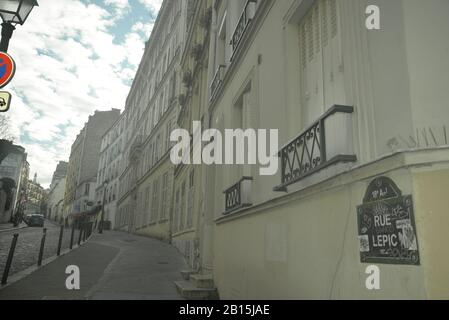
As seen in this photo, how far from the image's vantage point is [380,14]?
10.5ft

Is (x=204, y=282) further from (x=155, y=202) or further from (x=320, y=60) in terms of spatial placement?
(x=155, y=202)

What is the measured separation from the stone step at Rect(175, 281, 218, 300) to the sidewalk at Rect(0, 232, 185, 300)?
0.16 metres

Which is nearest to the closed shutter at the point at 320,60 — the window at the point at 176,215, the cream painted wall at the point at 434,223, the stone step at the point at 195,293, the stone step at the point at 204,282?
the cream painted wall at the point at 434,223

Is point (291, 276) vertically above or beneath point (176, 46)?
beneath

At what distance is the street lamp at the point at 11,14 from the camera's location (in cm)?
544

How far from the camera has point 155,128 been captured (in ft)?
90.2

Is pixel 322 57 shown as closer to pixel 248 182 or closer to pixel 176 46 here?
pixel 248 182

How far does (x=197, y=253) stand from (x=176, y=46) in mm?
17503

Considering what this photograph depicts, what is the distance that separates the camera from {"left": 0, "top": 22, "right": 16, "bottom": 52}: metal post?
5.62 m

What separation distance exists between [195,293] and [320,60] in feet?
16.1

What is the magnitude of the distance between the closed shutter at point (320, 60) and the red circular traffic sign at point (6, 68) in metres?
3.86
